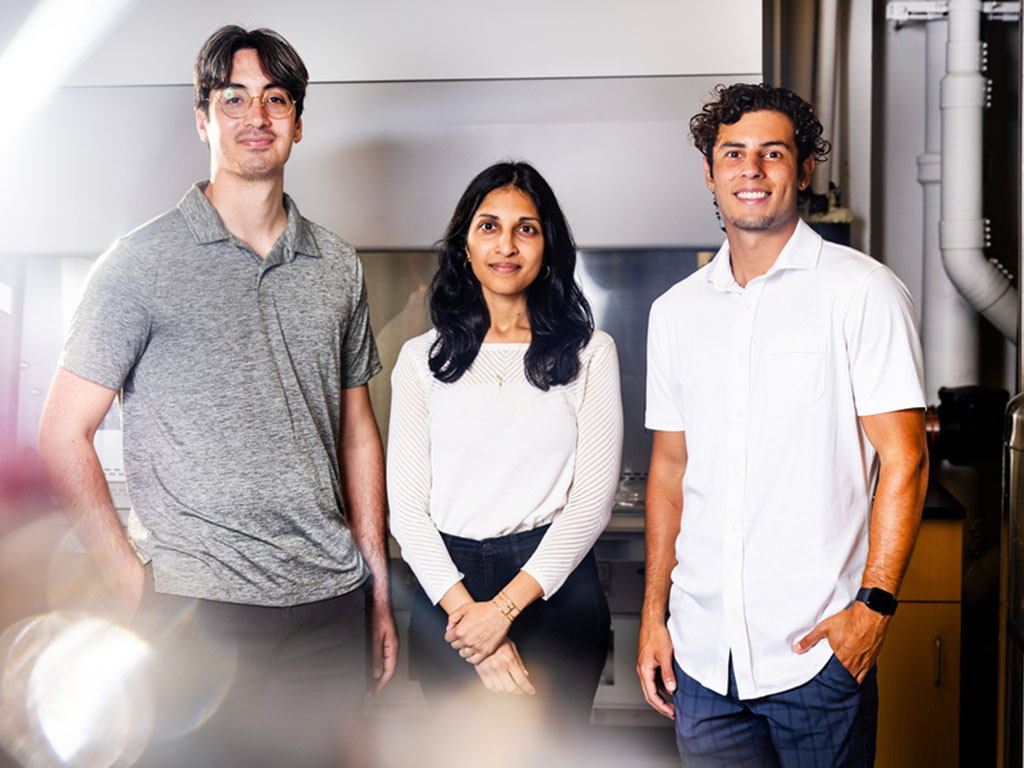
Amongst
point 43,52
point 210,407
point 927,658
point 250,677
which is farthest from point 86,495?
point 927,658

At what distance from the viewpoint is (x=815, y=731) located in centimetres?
131

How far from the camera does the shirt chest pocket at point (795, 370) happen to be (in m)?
1.31

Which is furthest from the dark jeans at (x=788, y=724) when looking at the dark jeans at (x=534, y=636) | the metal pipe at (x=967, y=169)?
the metal pipe at (x=967, y=169)

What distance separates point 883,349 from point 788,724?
55 centimetres

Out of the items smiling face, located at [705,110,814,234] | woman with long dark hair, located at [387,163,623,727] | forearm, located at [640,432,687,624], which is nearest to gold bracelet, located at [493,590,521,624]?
woman with long dark hair, located at [387,163,623,727]

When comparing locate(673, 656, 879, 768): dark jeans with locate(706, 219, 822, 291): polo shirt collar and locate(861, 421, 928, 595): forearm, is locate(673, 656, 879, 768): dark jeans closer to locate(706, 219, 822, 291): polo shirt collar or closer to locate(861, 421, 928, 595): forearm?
locate(861, 421, 928, 595): forearm

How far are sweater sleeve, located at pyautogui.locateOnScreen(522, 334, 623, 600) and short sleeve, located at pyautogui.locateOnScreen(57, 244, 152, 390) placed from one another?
72cm

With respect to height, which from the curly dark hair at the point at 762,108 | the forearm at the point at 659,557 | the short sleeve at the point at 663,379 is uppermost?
the curly dark hair at the point at 762,108

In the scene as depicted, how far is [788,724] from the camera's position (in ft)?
4.34

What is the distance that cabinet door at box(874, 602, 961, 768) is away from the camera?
2.06 meters

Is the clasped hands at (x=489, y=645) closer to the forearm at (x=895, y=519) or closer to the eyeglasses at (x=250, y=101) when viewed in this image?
the forearm at (x=895, y=519)

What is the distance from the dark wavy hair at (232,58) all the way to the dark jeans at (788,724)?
1185 millimetres

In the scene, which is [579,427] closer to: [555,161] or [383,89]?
[555,161]

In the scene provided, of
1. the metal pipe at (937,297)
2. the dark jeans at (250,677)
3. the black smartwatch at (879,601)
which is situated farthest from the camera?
the metal pipe at (937,297)
